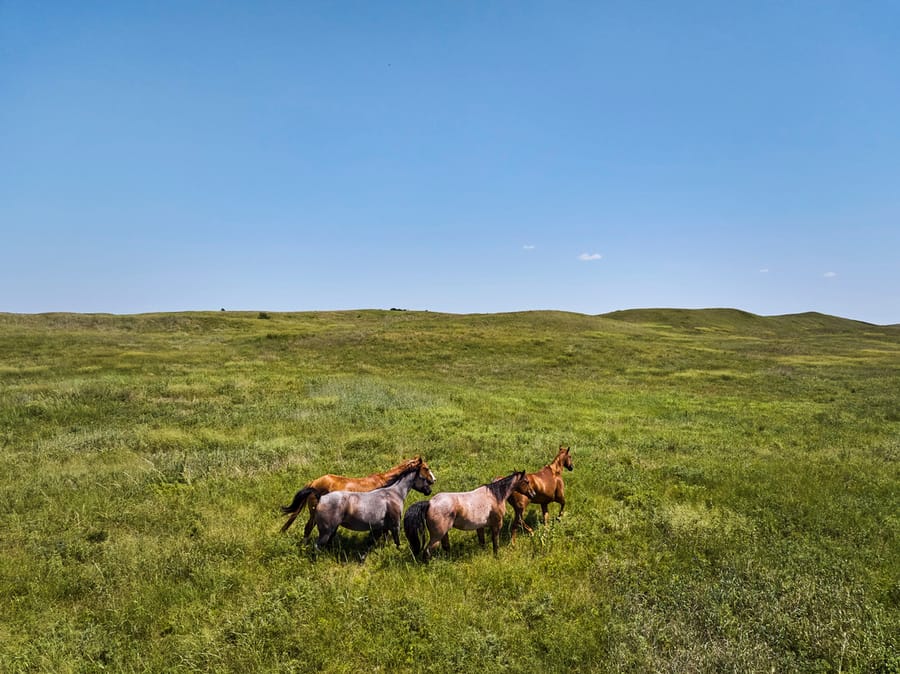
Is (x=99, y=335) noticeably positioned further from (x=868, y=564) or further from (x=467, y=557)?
(x=868, y=564)

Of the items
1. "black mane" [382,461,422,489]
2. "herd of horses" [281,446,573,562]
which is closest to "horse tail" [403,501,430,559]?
"herd of horses" [281,446,573,562]

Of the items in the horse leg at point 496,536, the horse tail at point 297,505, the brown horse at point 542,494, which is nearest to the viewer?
the horse leg at point 496,536

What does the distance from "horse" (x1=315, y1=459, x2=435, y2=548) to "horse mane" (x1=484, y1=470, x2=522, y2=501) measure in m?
1.69

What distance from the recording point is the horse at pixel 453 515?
7402 millimetres

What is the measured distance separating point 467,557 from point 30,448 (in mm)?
15417

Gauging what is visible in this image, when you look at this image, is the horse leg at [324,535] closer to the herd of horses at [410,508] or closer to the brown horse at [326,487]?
the herd of horses at [410,508]

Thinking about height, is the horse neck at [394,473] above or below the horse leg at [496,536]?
above

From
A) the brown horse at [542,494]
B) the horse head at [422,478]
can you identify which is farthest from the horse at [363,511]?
the brown horse at [542,494]

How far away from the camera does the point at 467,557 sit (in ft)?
25.8

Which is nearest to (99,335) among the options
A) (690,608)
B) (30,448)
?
(30,448)

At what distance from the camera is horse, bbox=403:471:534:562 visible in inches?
291

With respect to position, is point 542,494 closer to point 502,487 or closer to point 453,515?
point 502,487

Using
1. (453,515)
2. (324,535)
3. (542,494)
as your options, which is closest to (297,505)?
(324,535)

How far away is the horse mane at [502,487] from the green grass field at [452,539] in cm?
104
